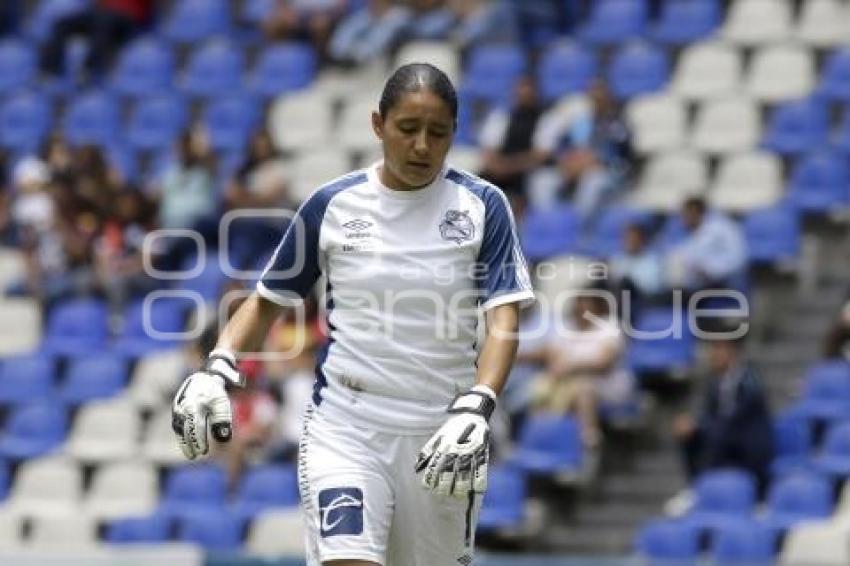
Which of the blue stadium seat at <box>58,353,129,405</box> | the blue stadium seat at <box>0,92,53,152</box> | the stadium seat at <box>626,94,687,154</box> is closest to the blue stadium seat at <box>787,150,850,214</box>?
the stadium seat at <box>626,94,687,154</box>

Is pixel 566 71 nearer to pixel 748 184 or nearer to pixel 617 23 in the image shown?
pixel 617 23

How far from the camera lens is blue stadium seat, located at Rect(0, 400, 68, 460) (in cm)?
1603

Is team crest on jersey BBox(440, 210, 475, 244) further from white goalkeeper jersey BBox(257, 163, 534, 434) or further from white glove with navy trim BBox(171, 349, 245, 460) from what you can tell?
white glove with navy trim BBox(171, 349, 245, 460)

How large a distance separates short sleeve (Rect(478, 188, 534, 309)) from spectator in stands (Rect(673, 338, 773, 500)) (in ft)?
19.6

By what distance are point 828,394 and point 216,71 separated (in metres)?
7.36

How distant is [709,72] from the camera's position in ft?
54.1

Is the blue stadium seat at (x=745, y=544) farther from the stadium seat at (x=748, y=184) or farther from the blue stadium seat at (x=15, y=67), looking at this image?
the blue stadium seat at (x=15, y=67)

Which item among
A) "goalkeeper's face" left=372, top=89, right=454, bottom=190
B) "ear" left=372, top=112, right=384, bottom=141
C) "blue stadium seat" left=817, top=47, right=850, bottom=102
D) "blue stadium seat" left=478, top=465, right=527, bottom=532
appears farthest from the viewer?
"blue stadium seat" left=817, top=47, right=850, bottom=102

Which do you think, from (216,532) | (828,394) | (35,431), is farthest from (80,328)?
(828,394)

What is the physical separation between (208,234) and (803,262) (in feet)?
14.9

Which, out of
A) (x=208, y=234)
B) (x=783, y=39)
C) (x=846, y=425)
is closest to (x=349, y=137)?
(x=208, y=234)

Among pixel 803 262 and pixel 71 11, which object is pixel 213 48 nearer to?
pixel 71 11

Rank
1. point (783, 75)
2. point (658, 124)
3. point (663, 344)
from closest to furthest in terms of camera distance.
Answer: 1. point (663, 344)
2. point (783, 75)
3. point (658, 124)

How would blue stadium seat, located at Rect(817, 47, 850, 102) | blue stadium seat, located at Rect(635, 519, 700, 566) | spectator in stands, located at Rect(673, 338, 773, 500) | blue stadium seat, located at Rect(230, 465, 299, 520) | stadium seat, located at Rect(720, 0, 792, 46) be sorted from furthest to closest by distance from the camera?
stadium seat, located at Rect(720, 0, 792, 46) < blue stadium seat, located at Rect(817, 47, 850, 102) < blue stadium seat, located at Rect(230, 465, 299, 520) < spectator in stands, located at Rect(673, 338, 773, 500) < blue stadium seat, located at Rect(635, 519, 700, 566)
